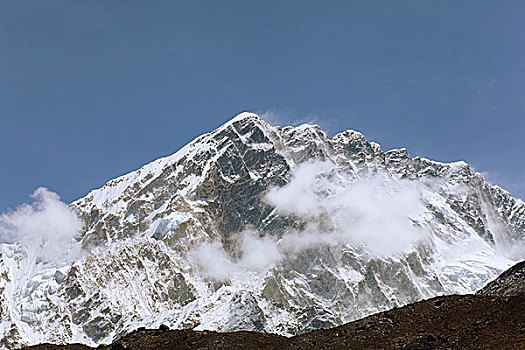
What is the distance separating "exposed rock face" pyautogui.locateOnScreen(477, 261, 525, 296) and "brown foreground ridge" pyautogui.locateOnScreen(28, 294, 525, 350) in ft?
74.6

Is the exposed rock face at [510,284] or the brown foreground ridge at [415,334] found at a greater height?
the exposed rock face at [510,284]

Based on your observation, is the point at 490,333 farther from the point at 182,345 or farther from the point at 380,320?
the point at 182,345

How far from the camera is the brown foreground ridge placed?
133ft

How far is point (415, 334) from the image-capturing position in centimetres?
4484

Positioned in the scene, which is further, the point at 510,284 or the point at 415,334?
the point at 510,284

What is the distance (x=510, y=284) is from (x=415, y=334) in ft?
106

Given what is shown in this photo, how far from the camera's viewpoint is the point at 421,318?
47.5 meters

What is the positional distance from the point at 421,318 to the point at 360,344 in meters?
5.70

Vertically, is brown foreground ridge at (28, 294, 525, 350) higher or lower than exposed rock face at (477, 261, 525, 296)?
lower

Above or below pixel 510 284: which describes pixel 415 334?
below

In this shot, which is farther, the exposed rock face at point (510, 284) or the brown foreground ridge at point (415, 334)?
the exposed rock face at point (510, 284)

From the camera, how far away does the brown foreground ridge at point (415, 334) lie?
1602 inches

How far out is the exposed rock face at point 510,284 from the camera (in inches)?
2689

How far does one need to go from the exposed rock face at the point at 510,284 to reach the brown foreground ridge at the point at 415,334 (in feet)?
74.6
